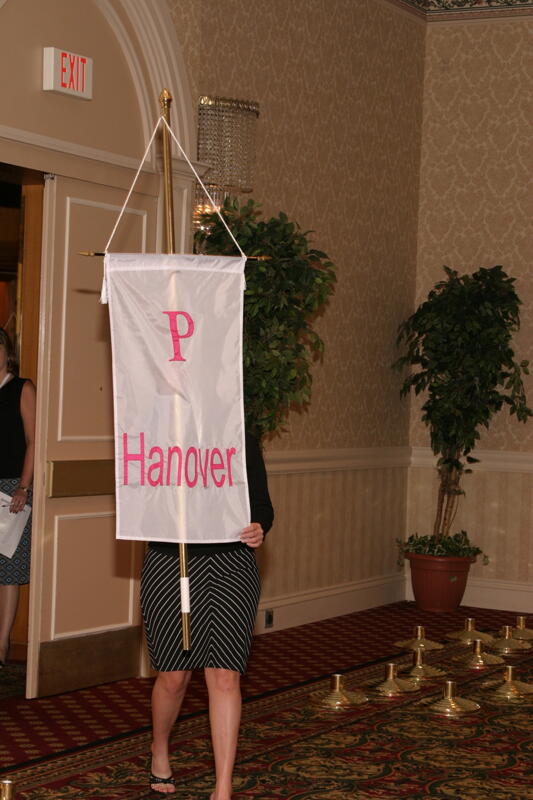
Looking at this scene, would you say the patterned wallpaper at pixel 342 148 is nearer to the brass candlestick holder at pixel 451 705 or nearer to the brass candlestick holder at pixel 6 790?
the brass candlestick holder at pixel 451 705

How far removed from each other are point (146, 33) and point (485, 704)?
11.6 feet

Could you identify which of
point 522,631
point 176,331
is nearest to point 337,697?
point 522,631

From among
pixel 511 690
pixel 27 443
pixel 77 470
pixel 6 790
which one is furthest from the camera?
pixel 27 443

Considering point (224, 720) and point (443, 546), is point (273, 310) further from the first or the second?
point (443, 546)

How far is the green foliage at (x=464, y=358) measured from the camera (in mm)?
8375

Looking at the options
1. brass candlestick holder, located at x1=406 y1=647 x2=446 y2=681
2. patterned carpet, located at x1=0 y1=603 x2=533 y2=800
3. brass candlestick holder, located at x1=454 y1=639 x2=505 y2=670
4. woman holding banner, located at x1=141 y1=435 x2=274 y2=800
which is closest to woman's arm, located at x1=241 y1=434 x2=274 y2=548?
woman holding banner, located at x1=141 y1=435 x2=274 y2=800

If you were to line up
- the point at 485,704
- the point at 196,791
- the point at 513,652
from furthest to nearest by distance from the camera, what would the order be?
the point at 513,652 → the point at 485,704 → the point at 196,791

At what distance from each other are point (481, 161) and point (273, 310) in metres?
3.42

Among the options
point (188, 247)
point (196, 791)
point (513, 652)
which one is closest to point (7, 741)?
point (196, 791)

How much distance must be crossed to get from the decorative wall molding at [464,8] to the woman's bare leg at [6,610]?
4.96 m

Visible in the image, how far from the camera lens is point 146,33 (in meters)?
6.20

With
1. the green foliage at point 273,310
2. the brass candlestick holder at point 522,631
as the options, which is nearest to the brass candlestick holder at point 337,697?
the green foliage at point 273,310

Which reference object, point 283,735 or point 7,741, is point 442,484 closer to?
point 283,735

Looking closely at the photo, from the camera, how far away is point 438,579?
8.53 metres
